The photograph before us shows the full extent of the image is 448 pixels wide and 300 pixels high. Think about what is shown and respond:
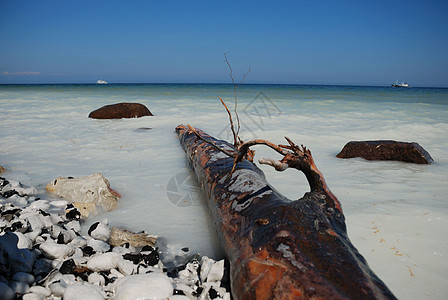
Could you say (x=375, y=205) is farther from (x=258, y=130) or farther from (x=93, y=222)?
(x=258, y=130)

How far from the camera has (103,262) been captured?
1848 millimetres

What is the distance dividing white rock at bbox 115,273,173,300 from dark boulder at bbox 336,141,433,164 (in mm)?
4202

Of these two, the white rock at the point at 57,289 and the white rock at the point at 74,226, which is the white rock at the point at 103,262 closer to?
the white rock at the point at 57,289

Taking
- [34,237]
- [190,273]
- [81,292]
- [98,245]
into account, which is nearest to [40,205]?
[34,237]

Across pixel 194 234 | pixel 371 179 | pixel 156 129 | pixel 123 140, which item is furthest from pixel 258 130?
pixel 194 234

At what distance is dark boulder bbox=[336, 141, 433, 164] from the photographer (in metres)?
4.47

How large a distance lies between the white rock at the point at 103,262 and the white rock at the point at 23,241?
479mm

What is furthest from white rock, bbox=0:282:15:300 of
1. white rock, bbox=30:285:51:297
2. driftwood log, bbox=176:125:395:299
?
driftwood log, bbox=176:125:395:299

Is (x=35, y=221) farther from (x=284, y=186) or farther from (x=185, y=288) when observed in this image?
(x=284, y=186)

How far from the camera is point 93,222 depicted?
8.61 feet

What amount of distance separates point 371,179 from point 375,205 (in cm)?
98

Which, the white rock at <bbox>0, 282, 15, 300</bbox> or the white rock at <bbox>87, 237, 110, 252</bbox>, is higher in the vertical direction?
the white rock at <bbox>0, 282, 15, 300</bbox>

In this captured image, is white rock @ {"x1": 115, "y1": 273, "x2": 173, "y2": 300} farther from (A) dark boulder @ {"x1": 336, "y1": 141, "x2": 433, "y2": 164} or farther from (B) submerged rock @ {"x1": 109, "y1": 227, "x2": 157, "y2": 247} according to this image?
(A) dark boulder @ {"x1": 336, "y1": 141, "x2": 433, "y2": 164}

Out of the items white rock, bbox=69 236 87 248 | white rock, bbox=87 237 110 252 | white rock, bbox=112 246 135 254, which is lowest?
white rock, bbox=112 246 135 254
